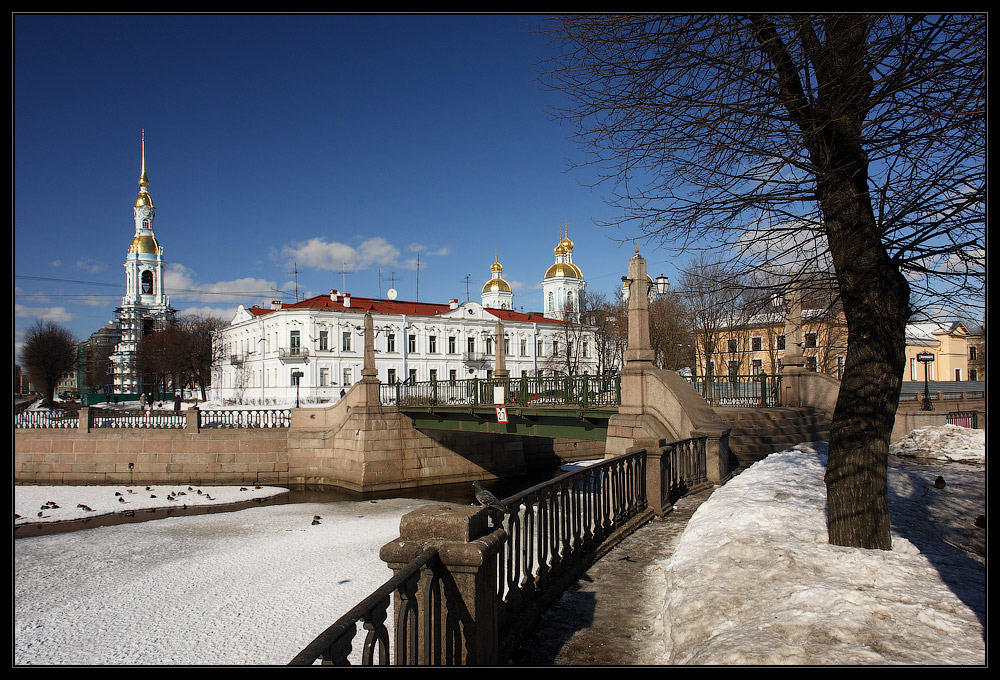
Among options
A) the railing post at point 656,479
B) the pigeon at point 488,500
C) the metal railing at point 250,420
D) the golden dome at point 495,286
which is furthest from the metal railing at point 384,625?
the golden dome at point 495,286

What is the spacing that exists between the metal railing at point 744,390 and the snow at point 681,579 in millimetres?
6118

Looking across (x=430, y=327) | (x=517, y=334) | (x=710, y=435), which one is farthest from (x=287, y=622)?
(x=517, y=334)

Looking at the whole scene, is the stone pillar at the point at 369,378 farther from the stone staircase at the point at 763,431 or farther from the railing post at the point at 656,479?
the railing post at the point at 656,479

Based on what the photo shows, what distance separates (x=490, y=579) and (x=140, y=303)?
7002 centimetres

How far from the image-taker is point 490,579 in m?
3.99

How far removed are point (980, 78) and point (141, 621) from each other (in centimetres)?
1373

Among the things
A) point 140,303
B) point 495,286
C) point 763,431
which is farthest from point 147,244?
point 763,431

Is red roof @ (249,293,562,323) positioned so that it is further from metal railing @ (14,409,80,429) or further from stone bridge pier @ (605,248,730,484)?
stone bridge pier @ (605,248,730,484)

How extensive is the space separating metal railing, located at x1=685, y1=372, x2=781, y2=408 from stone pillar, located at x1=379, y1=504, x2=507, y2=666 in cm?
1668

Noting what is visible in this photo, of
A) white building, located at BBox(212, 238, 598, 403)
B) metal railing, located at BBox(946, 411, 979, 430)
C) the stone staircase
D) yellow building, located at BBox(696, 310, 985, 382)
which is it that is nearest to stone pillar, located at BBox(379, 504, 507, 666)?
yellow building, located at BBox(696, 310, 985, 382)

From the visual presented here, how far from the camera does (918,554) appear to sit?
520 cm

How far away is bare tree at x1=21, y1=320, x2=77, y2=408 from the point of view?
42819 mm

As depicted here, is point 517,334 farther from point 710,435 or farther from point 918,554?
point 918,554

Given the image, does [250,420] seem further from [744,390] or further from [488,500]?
[488,500]
